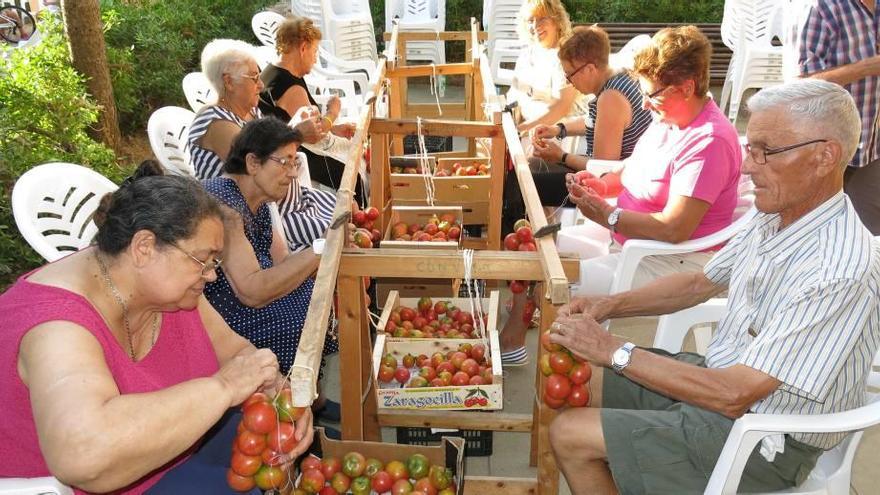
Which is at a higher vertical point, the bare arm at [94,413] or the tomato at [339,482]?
the bare arm at [94,413]

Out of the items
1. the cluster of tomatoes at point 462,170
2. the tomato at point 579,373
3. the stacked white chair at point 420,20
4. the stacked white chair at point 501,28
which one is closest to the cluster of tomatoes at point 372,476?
the tomato at point 579,373

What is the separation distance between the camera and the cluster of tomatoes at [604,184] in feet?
13.3

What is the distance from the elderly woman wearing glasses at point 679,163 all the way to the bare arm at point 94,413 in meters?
2.12

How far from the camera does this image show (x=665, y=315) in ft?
9.61

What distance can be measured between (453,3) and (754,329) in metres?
9.33

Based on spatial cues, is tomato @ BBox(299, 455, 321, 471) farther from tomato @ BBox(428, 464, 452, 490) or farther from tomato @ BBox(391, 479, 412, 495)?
tomato @ BBox(428, 464, 452, 490)

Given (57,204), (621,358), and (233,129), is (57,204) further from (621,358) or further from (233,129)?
(621,358)

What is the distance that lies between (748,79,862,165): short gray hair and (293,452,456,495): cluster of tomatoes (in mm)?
1515

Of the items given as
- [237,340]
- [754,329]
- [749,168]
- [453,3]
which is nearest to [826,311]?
[754,329]

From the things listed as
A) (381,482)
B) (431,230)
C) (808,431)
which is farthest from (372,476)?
A: (431,230)

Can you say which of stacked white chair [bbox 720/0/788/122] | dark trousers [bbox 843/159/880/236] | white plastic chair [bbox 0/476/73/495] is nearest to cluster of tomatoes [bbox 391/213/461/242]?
dark trousers [bbox 843/159/880/236]

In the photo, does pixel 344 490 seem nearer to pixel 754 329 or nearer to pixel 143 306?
pixel 143 306

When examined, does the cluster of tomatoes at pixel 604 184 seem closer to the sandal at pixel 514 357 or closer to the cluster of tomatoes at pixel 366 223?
the sandal at pixel 514 357

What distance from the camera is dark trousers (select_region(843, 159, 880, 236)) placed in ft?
12.1
